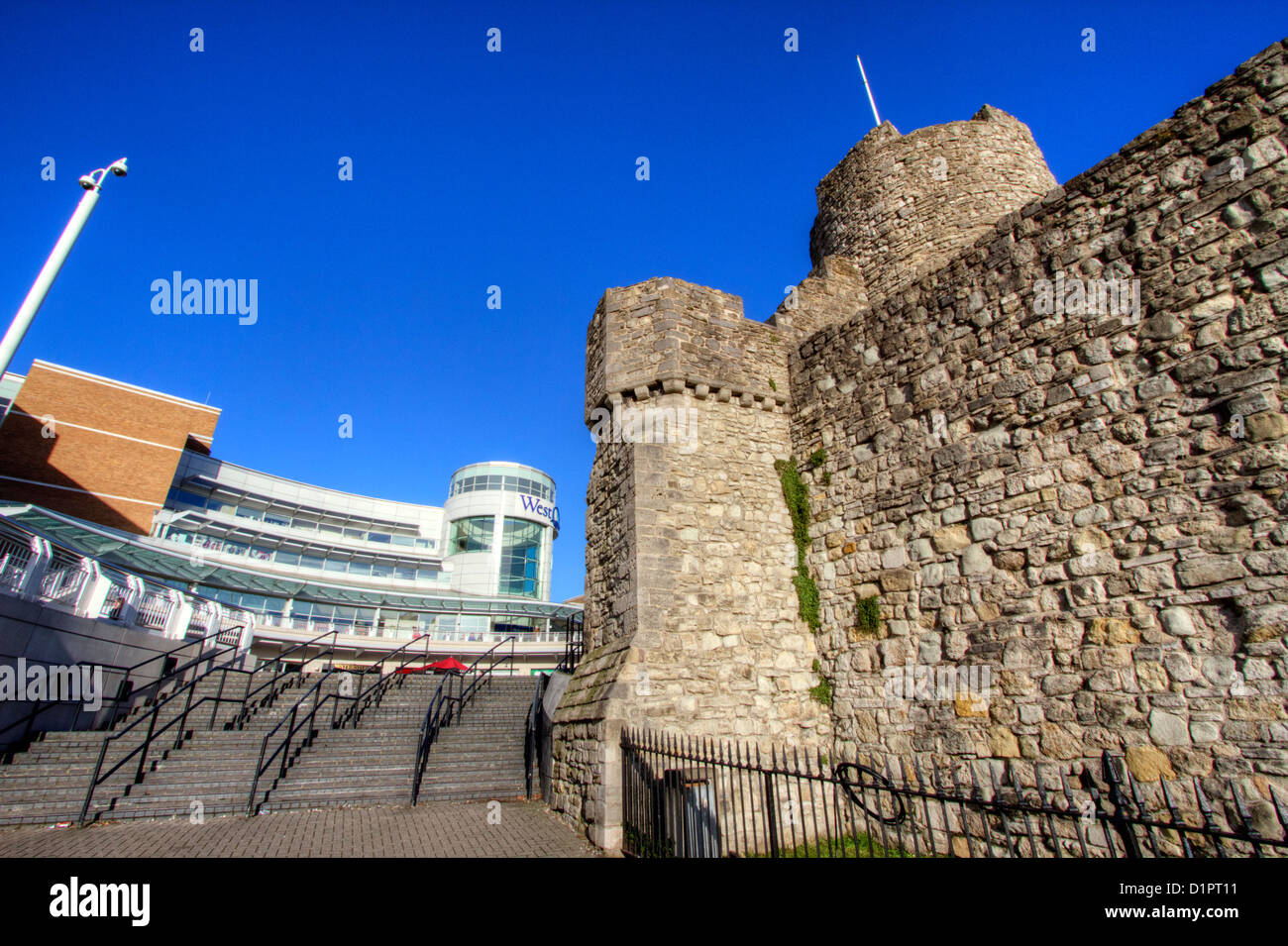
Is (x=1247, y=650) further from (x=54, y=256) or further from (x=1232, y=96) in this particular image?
(x=54, y=256)

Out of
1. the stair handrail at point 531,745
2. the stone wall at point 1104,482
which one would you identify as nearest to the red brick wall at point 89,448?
the stair handrail at point 531,745

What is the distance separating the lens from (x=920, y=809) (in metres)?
6.11

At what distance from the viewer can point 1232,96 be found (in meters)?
5.32

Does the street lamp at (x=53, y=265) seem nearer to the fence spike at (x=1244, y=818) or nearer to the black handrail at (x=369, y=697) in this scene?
the black handrail at (x=369, y=697)

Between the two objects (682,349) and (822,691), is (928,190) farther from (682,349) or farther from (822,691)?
(822,691)

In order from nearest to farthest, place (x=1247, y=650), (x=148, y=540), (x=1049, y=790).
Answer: (x=1247, y=650)
(x=1049, y=790)
(x=148, y=540)

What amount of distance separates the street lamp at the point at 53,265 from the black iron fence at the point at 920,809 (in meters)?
10.2

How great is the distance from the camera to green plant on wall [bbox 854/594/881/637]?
734 cm

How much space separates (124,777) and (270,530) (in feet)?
131

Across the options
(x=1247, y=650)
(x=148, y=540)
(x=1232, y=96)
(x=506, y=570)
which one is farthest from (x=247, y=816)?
(x=506, y=570)

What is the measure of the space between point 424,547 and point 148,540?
21002mm

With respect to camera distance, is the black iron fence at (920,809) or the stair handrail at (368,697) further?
the stair handrail at (368,697)

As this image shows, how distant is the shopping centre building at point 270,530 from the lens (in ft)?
105

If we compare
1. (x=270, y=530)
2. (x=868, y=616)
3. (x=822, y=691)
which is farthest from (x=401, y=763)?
(x=270, y=530)
